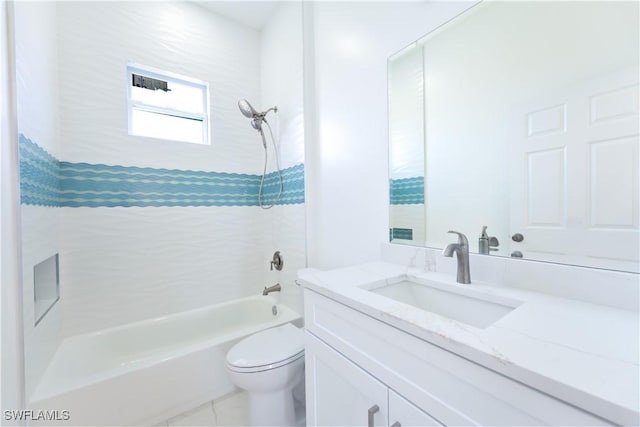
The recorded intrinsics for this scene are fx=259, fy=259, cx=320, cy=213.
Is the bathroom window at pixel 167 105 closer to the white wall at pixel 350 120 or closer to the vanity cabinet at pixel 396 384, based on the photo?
the white wall at pixel 350 120

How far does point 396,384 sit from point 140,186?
2079 millimetres

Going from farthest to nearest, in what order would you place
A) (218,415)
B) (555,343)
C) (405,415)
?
(218,415)
(405,415)
(555,343)

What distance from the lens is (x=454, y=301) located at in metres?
0.95

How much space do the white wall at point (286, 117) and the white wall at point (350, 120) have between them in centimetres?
11

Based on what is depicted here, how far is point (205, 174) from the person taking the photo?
85.9 inches

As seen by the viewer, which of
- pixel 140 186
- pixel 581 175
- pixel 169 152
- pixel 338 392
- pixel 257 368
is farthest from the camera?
pixel 169 152

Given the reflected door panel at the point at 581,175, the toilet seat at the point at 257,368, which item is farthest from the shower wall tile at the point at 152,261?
the reflected door panel at the point at 581,175

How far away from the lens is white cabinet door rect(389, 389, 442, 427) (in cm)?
61

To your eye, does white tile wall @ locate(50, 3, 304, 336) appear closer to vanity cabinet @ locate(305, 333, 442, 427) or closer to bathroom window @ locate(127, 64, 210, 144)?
bathroom window @ locate(127, 64, 210, 144)

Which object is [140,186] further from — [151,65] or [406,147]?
[406,147]

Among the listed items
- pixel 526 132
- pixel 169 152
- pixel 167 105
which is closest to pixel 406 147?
pixel 526 132

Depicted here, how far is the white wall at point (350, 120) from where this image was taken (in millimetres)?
1359

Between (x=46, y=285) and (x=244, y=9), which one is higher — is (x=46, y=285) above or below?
below

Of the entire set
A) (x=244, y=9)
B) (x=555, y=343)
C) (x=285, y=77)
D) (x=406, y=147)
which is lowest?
(x=555, y=343)
